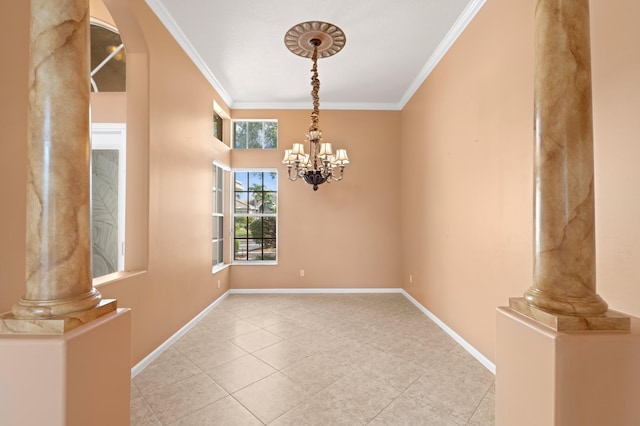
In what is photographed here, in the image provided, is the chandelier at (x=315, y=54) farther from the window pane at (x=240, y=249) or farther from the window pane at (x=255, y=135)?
the window pane at (x=240, y=249)

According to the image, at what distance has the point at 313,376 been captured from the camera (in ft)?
7.80

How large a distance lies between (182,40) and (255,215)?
9.72ft

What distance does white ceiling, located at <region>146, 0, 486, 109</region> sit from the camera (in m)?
2.79

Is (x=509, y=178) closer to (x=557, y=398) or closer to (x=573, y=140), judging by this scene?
(x=573, y=140)

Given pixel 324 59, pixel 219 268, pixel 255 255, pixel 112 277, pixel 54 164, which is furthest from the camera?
pixel 255 255

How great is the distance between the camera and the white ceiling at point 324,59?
2.79 m

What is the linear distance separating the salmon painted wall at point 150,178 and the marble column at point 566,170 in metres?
Answer: 2.69

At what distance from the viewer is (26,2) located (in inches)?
60.8

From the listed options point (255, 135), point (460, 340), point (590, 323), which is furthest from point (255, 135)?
point (590, 323)

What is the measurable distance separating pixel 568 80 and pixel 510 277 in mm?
1612

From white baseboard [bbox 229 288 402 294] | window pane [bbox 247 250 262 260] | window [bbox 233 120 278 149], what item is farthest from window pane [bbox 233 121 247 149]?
white baseboard [bbox 229 288 402 294]

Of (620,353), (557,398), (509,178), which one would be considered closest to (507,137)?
(509,178)

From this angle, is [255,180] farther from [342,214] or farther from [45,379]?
[45,379]

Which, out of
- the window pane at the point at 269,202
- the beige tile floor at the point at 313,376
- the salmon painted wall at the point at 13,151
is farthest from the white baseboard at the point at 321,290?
the salmon painted wall at the point at 13,151
